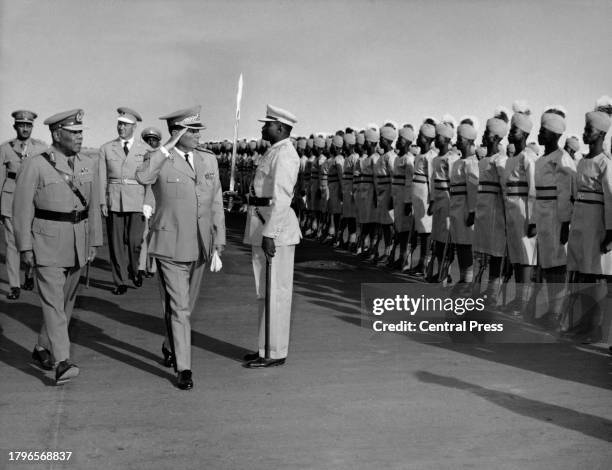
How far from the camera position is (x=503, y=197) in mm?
11000

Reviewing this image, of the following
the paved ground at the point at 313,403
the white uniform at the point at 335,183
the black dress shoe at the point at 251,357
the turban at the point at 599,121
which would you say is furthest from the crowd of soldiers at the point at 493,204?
the black dress shoe at the point at 251,357

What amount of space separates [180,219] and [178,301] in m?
0.66

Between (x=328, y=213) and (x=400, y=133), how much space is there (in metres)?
6.24

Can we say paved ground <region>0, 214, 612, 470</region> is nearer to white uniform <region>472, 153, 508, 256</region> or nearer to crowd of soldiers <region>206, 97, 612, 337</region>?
crowd of soldiers <region>206, 97, 612, 337</region>

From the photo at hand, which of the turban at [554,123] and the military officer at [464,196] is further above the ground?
the turban at [554,123]

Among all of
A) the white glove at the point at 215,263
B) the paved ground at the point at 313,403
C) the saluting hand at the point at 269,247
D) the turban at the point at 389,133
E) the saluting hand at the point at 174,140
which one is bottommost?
the paved ground at the point at 313,403

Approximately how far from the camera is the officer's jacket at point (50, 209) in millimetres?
7543

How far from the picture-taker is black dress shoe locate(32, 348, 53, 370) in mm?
7933

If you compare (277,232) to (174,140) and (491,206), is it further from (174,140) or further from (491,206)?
(491,206)

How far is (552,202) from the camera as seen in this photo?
10.1 metres

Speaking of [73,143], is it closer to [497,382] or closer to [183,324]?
[183,324]

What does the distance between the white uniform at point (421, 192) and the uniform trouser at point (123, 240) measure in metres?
4.16

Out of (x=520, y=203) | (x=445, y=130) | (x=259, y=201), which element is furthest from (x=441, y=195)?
(x=259, y=201)

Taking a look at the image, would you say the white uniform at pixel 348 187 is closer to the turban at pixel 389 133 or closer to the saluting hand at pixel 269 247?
the turban at pixel 389 133
